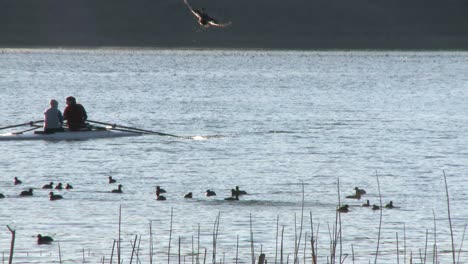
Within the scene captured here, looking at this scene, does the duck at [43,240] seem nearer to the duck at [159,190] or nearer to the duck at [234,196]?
the duck at [159,190]

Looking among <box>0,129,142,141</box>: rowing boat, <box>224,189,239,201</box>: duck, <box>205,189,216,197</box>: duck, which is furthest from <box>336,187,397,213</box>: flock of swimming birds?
<box>0,129,142,141</box>: rowing boat

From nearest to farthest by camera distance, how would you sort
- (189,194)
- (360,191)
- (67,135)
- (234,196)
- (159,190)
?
1. (234,196)
2. (159,190)
3. (189,194)
4. (360,191)
5. (67,135)

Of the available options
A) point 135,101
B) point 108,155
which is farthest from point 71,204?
point 135,101

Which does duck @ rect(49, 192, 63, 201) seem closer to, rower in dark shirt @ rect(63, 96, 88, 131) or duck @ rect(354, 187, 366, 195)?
duck @ rect(354, 187, 366, 195)

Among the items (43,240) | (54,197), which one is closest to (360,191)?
(54,197)

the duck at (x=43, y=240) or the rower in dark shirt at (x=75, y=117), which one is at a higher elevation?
the rower in dark shirt at (x=75, y=117)

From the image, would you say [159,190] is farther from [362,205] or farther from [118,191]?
[362,205]

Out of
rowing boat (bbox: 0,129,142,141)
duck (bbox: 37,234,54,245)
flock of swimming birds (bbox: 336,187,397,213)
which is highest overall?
rowing boat (bbox: 0,129,142,141)

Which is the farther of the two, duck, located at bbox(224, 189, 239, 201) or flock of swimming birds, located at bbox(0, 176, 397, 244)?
duck, located at bbox(224, 189, 239, 201)

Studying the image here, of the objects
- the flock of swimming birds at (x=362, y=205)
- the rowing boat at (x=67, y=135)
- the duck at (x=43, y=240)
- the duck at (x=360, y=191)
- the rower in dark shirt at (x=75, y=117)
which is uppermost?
the rower in dark shirt at (x=75, y=117)

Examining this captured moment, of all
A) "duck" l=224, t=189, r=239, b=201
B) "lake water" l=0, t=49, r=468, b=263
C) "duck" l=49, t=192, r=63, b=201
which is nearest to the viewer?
"lake water" l=0, t=49, r=468, b=263

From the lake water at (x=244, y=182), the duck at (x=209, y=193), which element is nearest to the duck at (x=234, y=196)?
the lake water at (x=244, y=182)

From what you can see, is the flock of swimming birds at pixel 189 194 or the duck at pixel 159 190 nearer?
the flock of swimming birds at pixel 189 194

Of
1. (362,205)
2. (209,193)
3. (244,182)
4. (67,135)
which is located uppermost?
(67,135)
